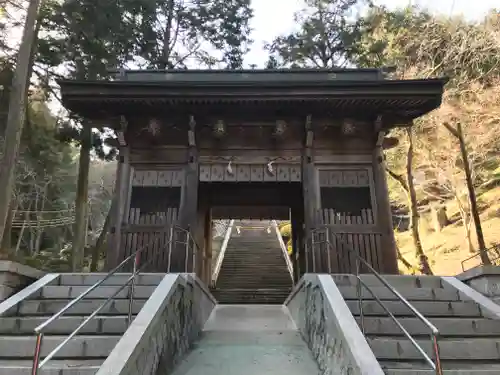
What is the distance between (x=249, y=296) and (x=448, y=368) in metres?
8.64

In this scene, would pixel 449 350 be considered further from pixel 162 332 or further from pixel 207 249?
pixel 207 249

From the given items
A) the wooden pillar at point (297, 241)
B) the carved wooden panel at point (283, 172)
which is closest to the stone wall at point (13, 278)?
the carved wooden panel at point (283, 172)

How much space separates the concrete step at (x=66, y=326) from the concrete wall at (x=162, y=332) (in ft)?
1.72

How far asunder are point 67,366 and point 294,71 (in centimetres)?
894

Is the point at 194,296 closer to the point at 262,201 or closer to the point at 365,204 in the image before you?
the point at 365,204

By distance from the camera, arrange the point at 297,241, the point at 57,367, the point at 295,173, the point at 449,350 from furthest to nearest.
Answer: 1. the point at 297,241
2. the point at 295,173
3. the point at 449,350
4. the point at 57,367

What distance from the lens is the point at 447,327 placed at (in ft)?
17.0

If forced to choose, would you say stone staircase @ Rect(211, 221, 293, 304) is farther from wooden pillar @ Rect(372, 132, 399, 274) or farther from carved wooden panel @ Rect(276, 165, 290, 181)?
carved wooden panel @ Rect(276, 165, 290, 181)

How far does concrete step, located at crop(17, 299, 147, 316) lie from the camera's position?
216 inches

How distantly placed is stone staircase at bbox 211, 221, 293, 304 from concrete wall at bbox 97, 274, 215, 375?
5377 mm

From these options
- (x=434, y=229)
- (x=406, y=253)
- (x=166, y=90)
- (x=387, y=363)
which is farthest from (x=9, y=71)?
(x=434, y=229)

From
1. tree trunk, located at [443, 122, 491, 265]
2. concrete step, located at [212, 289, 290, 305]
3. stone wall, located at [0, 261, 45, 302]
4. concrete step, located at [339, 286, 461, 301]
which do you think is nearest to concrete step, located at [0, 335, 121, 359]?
stone wall, located at [0, 261, 45, 302]

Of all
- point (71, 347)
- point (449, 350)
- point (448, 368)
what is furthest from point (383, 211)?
point (71, 347)

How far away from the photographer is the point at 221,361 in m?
5.46
